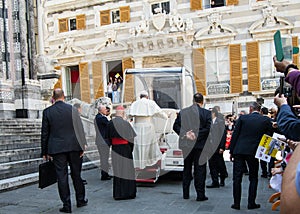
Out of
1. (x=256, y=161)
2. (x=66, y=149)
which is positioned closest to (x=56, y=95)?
→ (x=66, y=149)

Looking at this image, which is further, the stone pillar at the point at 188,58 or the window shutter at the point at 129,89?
the stone pillar at the point at 188,58

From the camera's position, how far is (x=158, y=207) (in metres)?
5.81

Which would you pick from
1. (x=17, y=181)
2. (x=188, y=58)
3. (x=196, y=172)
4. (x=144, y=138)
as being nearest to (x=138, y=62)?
(x=188, y=58)

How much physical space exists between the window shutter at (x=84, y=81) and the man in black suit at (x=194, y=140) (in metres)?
14.8

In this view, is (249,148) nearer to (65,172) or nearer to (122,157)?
(122,157)

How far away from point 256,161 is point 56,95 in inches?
130

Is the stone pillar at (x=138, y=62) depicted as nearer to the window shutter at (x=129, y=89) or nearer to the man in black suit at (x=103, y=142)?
the window shutter at (x=129, y=89)

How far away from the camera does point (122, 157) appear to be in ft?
21.6

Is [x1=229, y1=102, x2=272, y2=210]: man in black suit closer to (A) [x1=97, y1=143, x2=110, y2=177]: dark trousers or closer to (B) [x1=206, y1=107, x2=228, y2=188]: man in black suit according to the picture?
(B) [x1=206, y1=107, x2=228, y2=188]: man in black suit

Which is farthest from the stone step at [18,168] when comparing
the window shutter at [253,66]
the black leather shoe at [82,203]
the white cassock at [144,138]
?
the window shutter at [253,66]

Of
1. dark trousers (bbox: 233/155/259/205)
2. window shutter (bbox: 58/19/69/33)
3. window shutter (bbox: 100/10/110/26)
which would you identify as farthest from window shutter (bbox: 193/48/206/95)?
dark trousers (bbox: 233/155/259/205)

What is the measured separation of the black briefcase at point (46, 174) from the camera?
5.47 metres

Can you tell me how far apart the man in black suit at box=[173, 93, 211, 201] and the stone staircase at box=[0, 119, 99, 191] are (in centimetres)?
337

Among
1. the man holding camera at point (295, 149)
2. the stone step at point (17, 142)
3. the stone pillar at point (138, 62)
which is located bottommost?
the stone step at point (17, 142)
